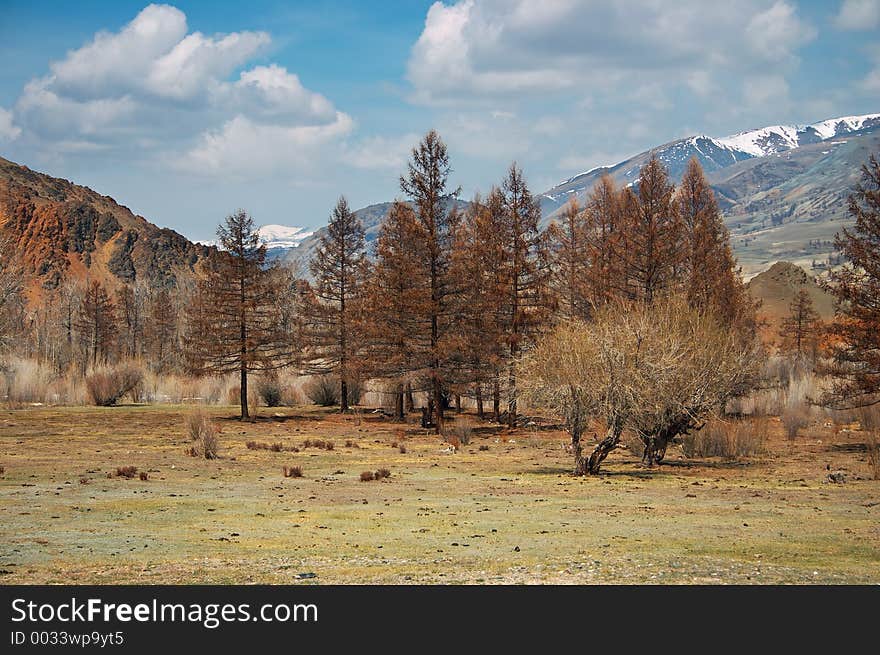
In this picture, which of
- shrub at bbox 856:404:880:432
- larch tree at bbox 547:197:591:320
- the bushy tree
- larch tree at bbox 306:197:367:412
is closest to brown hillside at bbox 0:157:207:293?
larch tree at bbox 306:197:367:412

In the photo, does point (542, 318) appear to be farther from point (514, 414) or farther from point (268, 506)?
point (268, 506)

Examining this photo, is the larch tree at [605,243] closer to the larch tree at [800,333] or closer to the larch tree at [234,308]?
the larch tree at [234,308]

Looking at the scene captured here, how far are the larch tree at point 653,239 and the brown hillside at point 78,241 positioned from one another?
110228mm

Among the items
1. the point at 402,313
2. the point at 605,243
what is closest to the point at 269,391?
the point at 402,313

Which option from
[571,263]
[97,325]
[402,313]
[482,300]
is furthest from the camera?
[97,325]

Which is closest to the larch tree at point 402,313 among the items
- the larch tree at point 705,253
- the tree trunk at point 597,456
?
the larch tree at point 705,253

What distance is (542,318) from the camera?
4419 cm

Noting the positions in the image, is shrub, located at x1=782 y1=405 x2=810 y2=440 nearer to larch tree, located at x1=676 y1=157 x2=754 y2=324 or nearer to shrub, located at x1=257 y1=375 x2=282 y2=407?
larch tree, located at x1=676 y1=157 x2=754 y2=324

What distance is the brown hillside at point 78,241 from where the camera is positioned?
447 ft

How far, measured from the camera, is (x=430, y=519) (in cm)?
1552

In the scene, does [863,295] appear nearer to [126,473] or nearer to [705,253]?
[705,253]

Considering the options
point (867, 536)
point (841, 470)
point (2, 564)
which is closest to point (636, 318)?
point (841, 470)

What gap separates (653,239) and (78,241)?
12130cm

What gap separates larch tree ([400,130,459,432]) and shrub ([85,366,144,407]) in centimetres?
2379
